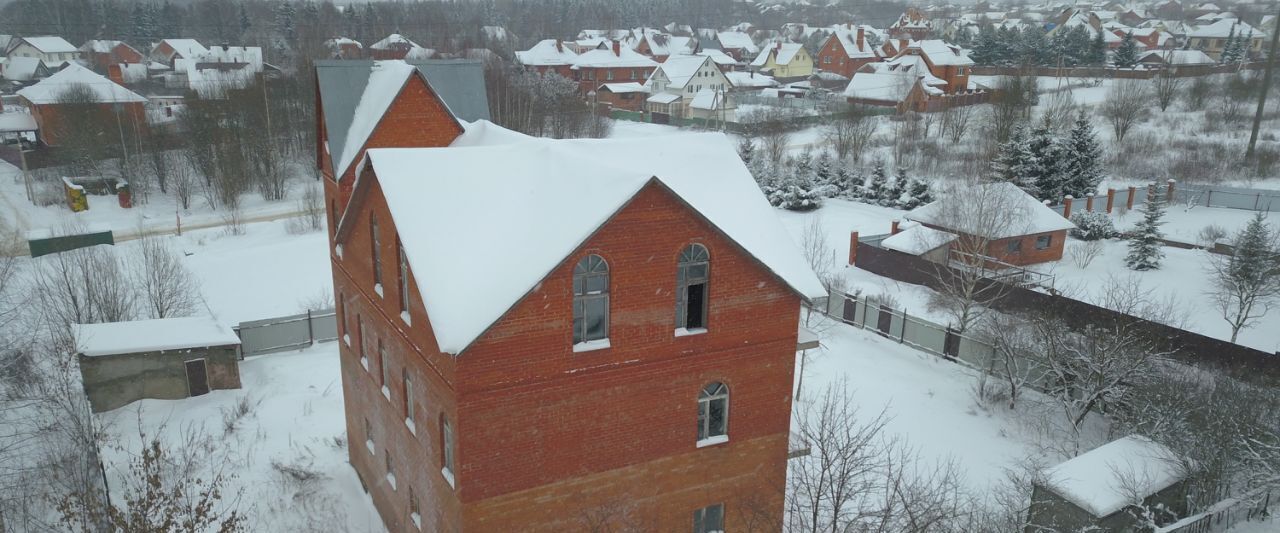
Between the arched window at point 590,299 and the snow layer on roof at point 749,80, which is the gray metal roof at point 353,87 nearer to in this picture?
the arched window at point 590,299

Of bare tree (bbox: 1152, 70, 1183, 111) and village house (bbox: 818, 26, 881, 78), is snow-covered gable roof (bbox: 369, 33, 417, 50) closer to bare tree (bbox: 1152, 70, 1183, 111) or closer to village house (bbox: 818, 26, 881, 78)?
village house (bbox: 818, 26, 881, 78)

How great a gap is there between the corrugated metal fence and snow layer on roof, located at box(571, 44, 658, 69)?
6027 centimetres

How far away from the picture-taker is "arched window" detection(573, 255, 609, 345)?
11.8 meters

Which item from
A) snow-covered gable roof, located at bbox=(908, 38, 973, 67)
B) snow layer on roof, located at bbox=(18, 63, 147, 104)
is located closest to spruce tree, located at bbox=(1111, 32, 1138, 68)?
snow-covered gable roof, located at bbox=(908, 38, 973, 67)

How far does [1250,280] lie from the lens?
23.9 m

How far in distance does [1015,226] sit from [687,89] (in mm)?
49774

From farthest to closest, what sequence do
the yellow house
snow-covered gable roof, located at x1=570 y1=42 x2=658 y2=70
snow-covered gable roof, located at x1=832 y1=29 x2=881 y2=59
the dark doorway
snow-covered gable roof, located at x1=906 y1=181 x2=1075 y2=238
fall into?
the yellow house, snow-covered gable roof, located at x1=832 y1=29 x2=881 y2=59, snow-covered gable roof, located at x1=570 y1=42 x2=658 y2=70, snow-covered gable roof, located at x1=906 y1=181 x2=1075 y2=238, the dark doorway

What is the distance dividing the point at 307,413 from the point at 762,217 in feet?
51.0

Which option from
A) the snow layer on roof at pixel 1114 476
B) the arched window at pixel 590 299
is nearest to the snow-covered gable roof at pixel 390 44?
the arched window at pixel 590 299

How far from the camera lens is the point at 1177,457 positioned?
1599 cm

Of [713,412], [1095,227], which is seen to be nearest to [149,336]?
[713,412]

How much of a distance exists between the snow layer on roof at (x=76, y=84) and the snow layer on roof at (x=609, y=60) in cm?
4220

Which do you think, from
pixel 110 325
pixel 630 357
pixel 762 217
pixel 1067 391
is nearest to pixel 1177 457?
pixel 1067 391

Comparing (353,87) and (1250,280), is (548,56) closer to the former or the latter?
(353,87)
